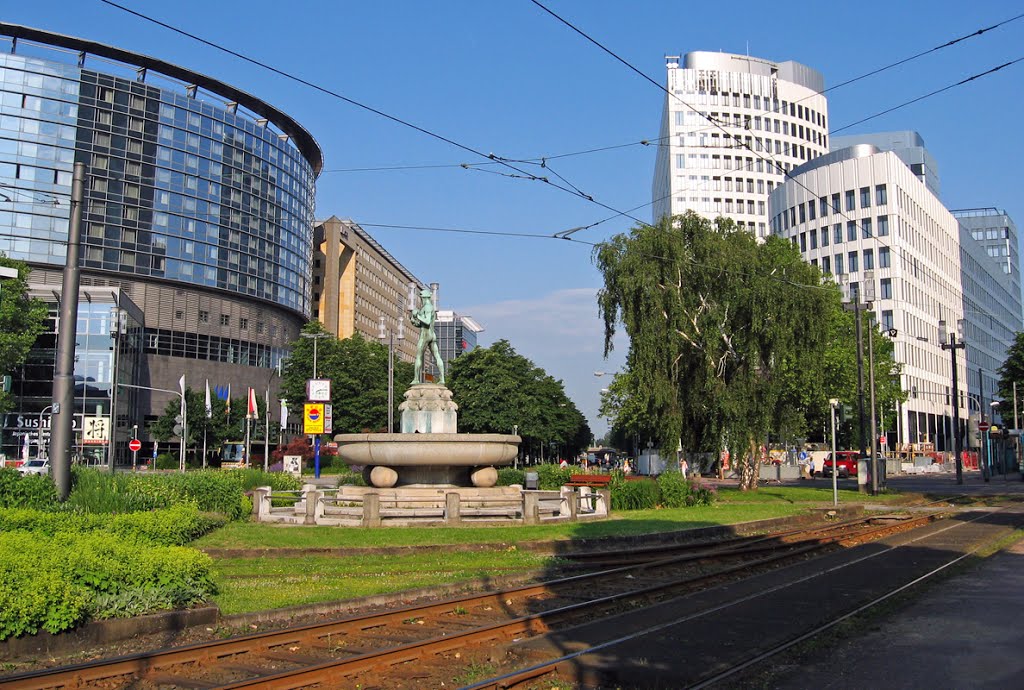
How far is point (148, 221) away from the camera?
78688 mm

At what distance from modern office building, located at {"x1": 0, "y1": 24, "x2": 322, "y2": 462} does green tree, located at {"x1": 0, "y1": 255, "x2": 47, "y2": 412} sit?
855 cm

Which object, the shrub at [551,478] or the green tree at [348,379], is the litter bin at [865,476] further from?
the green tree at [348,379]

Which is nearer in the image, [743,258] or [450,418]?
[450,418]

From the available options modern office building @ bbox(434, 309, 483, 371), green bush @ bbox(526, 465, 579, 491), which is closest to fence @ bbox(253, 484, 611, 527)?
green bush @ bbox(526, 465, 579, 491)

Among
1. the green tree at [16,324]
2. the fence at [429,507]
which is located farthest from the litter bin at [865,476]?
the green tree at [16,324]

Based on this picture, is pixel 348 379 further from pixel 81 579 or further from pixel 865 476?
pixel 81 579

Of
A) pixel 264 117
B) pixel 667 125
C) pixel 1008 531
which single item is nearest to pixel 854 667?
pixel 1008 531

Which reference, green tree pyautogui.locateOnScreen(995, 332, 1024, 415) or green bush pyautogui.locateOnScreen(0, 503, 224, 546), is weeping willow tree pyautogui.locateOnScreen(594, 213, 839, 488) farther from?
green tree pyautogui.locateOnScreen(995, 332, 1024, 415)

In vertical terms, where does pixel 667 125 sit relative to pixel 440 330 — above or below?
above

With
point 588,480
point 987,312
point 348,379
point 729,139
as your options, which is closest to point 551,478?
point 588,480

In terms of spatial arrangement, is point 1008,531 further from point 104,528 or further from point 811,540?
point 104,528

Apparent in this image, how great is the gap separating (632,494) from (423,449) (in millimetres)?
7452

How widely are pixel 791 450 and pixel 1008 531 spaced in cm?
4433

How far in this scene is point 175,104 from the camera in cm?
8062
